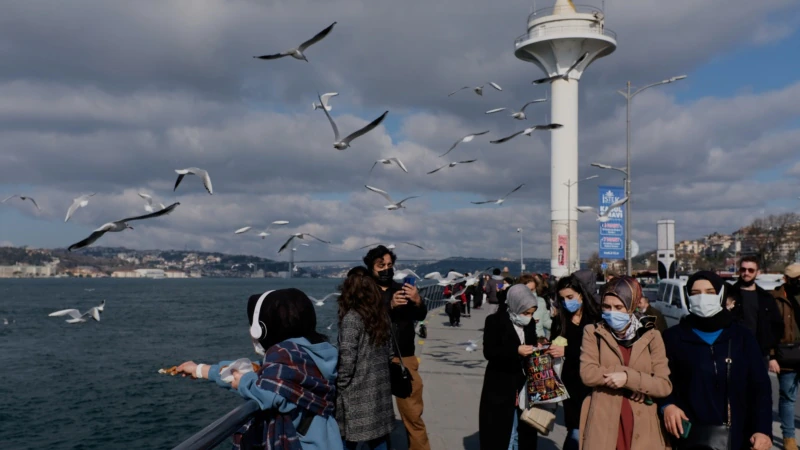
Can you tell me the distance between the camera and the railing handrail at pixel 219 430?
272cm

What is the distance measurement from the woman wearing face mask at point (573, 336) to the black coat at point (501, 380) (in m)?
0.30

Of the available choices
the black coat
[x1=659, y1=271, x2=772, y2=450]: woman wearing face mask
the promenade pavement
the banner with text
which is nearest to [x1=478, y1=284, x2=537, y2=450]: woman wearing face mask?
the black coat

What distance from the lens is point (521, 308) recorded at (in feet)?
18.2

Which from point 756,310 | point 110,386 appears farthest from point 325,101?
point 110,386

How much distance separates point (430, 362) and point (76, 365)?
23.5 meters

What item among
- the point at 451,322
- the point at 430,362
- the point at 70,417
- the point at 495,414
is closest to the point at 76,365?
the point at 70,417

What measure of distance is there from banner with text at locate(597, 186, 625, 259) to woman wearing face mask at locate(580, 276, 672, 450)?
2727 cm

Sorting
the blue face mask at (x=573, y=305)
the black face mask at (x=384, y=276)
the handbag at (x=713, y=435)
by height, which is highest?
the black face mask at (x=384, y=276)

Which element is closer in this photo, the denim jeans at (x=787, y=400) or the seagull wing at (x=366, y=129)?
the denim jeans at (x=787, y=400)

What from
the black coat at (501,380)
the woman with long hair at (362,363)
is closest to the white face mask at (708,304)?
the black coat at (501,380)

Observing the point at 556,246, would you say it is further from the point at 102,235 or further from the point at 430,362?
the point at 102,235

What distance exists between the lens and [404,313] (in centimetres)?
609

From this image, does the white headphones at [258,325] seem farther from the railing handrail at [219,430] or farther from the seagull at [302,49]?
the seagull at [302,49]

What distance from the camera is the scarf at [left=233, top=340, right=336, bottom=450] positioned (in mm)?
3291
